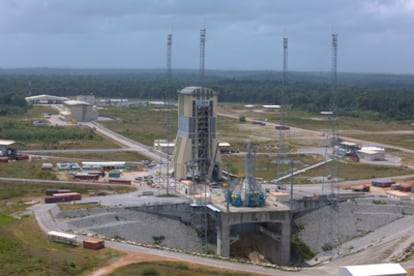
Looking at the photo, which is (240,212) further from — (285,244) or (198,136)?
(198,136)

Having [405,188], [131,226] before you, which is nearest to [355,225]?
[405,188]

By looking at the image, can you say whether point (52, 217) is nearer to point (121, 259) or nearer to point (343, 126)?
point (121, 259)

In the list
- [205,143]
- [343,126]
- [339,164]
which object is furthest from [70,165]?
[343,126]

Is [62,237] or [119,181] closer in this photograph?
[62,237]

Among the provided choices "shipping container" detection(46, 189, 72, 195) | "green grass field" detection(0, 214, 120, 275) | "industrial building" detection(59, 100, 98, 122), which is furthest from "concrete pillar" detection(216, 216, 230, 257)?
"industrial building" detection(59, 100, 98, 122)

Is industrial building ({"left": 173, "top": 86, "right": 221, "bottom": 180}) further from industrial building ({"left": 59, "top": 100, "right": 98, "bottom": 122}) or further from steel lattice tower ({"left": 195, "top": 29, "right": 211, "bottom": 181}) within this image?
industrial building ({"left": 59, "top": 100, "right": 98, "bottom": 122})

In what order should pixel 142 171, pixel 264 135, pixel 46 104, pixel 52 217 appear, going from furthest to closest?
1. pixel 46 104
2. pixel 264 135
3. pixel 142 171
4. pixel 52 217
